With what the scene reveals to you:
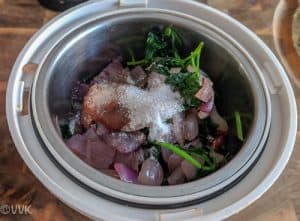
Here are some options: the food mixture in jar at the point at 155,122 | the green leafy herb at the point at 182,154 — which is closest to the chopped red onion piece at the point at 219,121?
the food mixture in jar at the point at 155,122

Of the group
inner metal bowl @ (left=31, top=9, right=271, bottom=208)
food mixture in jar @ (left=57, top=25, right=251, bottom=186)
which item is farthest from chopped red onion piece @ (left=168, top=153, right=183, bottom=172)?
inner metal bowl @ (left=31, top=9, right=271, bottom=208)

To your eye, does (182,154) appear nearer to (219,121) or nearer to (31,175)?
(219,121)

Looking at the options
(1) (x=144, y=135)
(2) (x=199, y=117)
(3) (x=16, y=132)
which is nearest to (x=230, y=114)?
(2) (x=199, y=117)

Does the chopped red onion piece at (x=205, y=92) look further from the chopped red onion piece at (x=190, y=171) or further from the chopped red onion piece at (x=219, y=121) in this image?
the chopped red onion piece at (x=190, y=171)

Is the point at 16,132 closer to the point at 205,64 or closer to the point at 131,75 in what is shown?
the point at 131,75

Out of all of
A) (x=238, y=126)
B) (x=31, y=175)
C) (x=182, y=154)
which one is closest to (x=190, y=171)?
(x=182, y=154)

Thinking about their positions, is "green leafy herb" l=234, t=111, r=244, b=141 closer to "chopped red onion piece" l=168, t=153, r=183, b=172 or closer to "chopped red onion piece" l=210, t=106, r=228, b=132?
"chopped red onion piece" l=210, t=106, r=228, b=132
